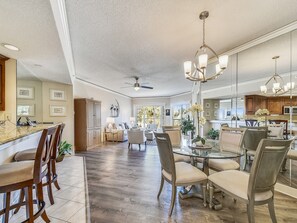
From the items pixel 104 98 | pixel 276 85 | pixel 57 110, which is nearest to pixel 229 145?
pixel 276 85

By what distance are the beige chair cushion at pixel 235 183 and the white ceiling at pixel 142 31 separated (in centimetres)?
209

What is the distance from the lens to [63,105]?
15.8 feet

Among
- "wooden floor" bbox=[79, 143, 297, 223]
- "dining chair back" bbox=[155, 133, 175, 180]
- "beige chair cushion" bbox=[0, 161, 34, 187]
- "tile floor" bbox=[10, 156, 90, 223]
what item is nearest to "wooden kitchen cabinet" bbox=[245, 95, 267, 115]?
"wooden floor" bbox=[79, 143, 297, 223]

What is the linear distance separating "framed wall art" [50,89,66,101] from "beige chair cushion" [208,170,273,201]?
470 centimetres

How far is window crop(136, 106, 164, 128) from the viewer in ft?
35.0

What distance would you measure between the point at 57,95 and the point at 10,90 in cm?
193

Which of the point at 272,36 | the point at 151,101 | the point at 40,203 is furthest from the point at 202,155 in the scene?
the point at 151,101

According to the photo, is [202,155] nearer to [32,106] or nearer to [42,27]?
[42,27]

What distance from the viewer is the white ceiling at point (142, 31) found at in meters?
1.80

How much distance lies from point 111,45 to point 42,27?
1334 millimetres

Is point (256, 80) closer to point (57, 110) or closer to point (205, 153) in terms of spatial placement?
point (205, 153)

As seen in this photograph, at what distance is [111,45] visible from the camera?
9.71ft

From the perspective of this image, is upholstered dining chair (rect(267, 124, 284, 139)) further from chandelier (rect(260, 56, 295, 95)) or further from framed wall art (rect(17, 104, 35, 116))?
framed wall art (rect(17, 104, 35, 116))

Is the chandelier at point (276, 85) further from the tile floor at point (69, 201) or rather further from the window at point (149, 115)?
the window at point (149, 115)
